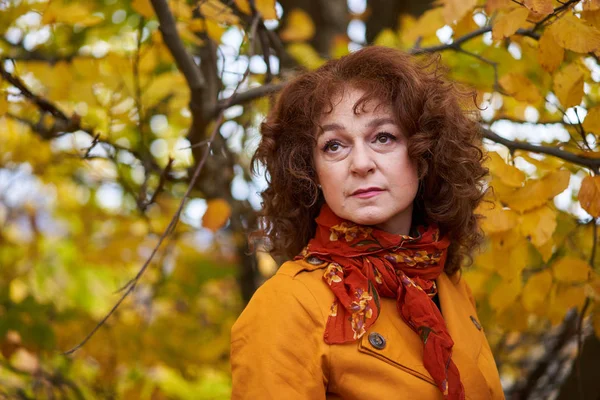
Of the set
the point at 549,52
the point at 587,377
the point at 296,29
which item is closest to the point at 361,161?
the point at 549,52

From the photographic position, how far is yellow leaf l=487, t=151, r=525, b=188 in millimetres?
1819

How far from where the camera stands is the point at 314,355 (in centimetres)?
149

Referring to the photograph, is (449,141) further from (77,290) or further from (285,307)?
(77,290)

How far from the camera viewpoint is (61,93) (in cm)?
262

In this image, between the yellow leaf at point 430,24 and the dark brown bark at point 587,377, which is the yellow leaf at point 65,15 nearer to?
the yellow leaf at point 430,24

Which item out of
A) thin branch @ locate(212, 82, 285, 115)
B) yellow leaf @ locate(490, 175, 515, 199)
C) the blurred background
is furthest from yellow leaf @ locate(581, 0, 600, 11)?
thin branch @ locate(212, 82, 285, 115)

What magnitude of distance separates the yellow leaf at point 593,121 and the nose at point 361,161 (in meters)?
0.60

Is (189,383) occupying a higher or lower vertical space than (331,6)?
lower

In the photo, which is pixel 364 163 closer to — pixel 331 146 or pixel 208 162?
pixel 331 146

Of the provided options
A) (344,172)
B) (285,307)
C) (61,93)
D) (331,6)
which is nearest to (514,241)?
(344,172)

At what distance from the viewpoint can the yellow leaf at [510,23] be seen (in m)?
1.68

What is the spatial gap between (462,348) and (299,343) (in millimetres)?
458

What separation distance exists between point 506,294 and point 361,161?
74 centimetres

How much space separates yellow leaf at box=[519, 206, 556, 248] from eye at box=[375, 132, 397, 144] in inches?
18.0
